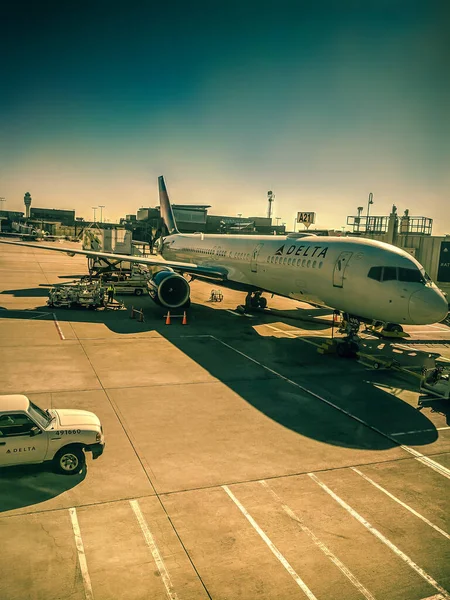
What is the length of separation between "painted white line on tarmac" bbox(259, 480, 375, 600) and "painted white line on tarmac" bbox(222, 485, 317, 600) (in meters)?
0.75

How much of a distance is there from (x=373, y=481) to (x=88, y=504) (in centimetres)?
608

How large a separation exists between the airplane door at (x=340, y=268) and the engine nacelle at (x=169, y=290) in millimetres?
9945

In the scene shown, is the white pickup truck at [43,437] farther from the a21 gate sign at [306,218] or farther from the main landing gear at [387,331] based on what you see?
the a21 gate sign at [306,218]

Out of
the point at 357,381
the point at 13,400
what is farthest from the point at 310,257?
the point at 13,400

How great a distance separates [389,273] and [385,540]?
40.1ft

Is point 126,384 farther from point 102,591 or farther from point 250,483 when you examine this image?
point 102,591

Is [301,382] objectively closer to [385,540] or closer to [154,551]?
[385,540]

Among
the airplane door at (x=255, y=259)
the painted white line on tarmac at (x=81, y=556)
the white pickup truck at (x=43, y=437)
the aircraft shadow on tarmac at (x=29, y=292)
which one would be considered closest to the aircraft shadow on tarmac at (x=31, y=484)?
the white pickup truck at (x=43, y=437)

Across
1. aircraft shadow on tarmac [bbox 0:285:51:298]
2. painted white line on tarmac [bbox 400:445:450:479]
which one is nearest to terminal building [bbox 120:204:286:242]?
aircraft shadow on tarmac [bbox 0:285:51:298]

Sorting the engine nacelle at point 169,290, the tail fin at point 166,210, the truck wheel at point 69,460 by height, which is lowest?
the truck wheel at point 69,460

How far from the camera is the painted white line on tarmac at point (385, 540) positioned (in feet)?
23.7

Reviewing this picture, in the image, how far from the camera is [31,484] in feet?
30.6

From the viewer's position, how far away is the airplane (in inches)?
707

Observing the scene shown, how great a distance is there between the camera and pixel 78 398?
45.8 ft
